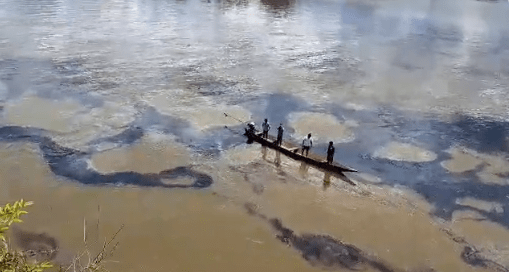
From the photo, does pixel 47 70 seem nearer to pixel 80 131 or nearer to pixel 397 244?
pixel 80 131

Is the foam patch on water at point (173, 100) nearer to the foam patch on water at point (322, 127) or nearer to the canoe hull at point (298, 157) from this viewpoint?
the canoe hull at point (298, 157)

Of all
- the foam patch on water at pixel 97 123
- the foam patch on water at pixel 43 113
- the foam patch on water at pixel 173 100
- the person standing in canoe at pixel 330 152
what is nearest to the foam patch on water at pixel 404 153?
the person standing in canoe at pixel 330 152

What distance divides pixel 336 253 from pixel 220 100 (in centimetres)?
933

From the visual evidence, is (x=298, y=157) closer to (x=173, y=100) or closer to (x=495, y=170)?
(x=495, y=170)

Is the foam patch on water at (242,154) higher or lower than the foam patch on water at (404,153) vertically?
higher

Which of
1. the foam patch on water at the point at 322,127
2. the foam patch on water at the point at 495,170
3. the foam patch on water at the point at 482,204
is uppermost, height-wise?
the foam patch on water at the point at 322,127

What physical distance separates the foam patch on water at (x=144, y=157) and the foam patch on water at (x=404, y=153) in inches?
239

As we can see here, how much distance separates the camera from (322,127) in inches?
640

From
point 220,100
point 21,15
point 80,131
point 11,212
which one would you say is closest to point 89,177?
point 80,131

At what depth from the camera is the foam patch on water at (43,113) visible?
15.5 meters

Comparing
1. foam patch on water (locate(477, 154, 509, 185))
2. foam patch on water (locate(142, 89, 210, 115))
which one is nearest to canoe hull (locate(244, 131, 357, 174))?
foam patch on water (locate(142, 89, 210, 115))

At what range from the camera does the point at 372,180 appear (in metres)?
13.2

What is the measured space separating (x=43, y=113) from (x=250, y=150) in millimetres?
7499

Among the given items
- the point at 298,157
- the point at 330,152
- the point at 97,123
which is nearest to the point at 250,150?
the point at 298,157
